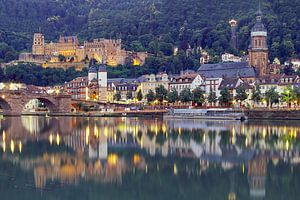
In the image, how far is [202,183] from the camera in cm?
2295

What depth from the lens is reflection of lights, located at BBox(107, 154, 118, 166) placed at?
27.9 m

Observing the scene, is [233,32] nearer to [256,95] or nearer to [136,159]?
[256,95]

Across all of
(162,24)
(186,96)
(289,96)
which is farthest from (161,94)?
(162,24)

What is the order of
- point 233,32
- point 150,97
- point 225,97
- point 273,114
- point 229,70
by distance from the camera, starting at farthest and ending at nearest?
point 233,32 → point 229,70 → point 150,97 → point 225,97 → point 273,114

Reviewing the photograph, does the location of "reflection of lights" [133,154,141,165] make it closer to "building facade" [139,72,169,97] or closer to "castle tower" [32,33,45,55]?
"building facade" [139,72,169,97]

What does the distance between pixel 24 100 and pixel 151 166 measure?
162 feet

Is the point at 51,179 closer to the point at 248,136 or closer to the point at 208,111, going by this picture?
the point at 248,136

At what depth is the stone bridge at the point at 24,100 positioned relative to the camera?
7338 cm

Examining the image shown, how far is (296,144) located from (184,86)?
165ft

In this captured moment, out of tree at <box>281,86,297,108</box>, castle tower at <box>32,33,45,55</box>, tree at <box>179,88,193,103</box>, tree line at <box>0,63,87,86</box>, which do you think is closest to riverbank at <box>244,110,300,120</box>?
tree at <box>281,86,297,108</box>

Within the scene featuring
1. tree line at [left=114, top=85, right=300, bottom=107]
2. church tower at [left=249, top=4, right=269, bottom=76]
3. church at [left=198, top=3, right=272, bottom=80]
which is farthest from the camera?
church tower at [left=249, top=4, right=269, bottom=76]

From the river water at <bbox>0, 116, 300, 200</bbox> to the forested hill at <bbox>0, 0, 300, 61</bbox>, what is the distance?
79.1 m

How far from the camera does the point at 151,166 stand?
1056 inches

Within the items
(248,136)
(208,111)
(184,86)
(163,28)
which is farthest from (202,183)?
(163,28)
